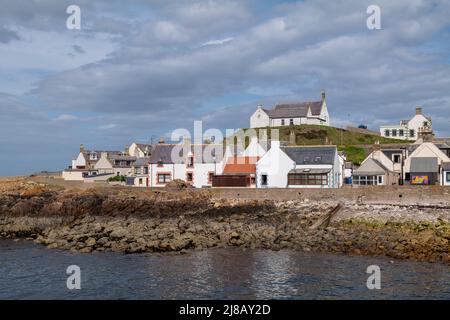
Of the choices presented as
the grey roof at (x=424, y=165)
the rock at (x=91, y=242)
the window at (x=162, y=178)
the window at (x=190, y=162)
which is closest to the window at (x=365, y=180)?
the grey roof at (x=424, y=165)

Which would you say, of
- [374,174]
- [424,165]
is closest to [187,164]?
[374,174]

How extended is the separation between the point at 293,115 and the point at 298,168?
45538 mm

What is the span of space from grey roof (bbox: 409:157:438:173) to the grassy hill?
25.2m

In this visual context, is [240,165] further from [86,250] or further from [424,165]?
[86,250]

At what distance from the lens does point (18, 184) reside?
6831cm

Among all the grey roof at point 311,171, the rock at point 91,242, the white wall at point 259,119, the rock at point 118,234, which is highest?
the white wall at point 259,119

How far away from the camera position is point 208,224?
137 feet

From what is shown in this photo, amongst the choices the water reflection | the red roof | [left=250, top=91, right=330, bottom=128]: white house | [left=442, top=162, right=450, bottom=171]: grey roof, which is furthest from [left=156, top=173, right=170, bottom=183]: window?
[left=250, top=91, right=330, bottom=128]: white house

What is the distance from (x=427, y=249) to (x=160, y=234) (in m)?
19.1

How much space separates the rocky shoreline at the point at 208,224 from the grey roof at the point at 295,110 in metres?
51.9

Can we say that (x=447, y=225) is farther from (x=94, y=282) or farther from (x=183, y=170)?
(x=183, y=170)

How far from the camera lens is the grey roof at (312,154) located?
58.2m

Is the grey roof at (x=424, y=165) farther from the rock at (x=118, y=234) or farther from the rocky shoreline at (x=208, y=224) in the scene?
the rock at (x=118, y=234)
